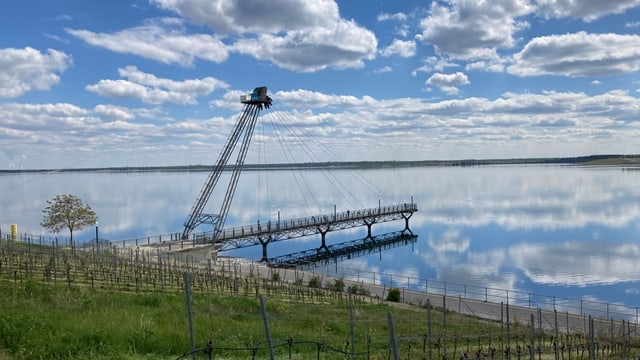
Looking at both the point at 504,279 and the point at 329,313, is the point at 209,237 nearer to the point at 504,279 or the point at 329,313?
the point at 504,279

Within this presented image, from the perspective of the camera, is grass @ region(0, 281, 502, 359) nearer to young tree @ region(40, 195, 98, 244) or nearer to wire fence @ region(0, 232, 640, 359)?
wire fence @ region(0, 232, 640, 359)

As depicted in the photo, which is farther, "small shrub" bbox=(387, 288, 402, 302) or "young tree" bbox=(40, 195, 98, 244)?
"young tree" bbox=(40, 195, 98, 244)

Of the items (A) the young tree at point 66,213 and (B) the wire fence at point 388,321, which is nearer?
(B) the wire fence at point 388,321

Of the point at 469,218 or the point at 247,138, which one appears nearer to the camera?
the point at 247,138

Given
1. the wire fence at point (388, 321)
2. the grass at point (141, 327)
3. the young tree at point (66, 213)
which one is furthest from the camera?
the young tree at point (66, 213)

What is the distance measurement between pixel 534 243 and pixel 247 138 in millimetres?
37406

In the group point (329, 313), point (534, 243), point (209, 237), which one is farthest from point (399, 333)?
point (534, 243)

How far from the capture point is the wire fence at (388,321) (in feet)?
41.7

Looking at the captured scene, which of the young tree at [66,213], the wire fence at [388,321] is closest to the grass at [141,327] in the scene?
the wire fence at [388,321]

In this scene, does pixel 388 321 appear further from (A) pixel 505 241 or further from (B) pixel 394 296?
(A) pixel 505 241

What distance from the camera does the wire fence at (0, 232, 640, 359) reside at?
12.7 m

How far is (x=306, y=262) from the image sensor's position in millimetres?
60469

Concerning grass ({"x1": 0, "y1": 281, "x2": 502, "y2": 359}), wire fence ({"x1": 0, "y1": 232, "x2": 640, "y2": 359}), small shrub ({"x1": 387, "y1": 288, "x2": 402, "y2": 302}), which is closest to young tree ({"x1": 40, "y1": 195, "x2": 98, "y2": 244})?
wire fence ({"x1": 0, "y1": 232, "x2": 640, "y2": 359})

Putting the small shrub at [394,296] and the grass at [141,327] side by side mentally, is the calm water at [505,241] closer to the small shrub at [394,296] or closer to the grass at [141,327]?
the small shrub at [394,296]
